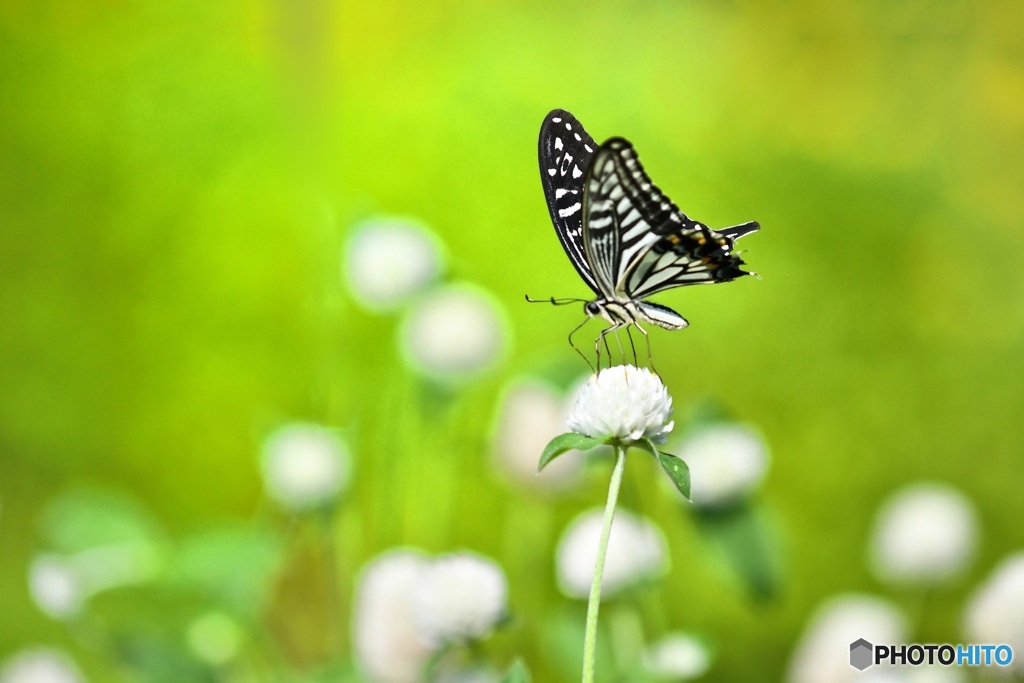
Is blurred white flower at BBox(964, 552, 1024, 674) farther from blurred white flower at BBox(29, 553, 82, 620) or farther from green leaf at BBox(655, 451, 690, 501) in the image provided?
blurred white flower at BBox(29, 553, 82, 620)

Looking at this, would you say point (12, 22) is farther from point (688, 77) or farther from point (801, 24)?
point (801, 24)

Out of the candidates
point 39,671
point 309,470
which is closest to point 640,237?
point 309,470

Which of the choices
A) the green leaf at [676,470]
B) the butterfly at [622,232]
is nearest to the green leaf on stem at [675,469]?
the green leaf at [676,470]

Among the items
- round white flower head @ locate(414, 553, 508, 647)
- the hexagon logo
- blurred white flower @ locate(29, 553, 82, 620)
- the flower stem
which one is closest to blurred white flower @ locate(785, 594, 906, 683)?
the hexagon logo

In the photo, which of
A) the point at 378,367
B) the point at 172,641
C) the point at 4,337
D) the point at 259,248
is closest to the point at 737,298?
the point at 378,367

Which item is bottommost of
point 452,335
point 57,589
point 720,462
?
point 57,589

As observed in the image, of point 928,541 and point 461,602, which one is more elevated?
point 928,541

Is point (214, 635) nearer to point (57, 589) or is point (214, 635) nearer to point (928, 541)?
point (57, 589)
